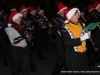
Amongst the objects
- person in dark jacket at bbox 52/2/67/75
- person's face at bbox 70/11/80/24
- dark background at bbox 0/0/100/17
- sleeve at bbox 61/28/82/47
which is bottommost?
dark background at bbox 0/0/100/17

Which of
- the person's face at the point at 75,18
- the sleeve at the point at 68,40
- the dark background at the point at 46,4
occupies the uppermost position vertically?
the person's face at the point at 75,18

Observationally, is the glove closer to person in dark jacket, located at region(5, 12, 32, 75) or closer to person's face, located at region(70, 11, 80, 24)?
person's face, located at region(70, 11, 80, 24)

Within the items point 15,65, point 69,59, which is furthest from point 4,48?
point 69,59

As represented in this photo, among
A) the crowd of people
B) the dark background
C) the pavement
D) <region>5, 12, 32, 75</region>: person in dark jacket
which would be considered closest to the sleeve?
the crowd of people

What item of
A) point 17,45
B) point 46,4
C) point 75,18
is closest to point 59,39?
point 17,45

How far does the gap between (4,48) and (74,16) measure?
4.76m

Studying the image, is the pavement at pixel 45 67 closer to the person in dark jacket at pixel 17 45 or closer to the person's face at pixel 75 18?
the person in dark jacket at pixel 17 45

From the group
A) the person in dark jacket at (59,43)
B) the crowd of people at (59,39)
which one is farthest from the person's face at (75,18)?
the person in dark jacket at (59,43)

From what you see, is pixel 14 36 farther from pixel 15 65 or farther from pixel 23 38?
pixel 15 65

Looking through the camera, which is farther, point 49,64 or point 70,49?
point 49,64

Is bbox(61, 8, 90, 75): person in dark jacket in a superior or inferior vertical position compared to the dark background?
superior

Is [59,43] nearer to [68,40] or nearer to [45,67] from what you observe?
[68,40]

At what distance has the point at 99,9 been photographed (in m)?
8.38

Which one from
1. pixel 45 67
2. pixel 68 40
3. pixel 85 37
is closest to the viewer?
pixel 85 37
